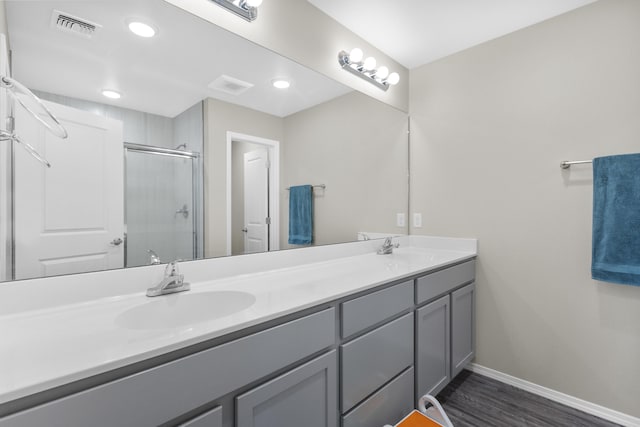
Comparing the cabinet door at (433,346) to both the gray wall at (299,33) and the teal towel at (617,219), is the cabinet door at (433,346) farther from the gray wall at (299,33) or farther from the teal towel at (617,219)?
the gray wall at (299,33)

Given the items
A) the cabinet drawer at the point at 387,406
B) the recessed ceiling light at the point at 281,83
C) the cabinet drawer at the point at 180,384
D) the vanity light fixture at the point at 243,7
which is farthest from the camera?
the recessed ceiling light at the point at 281,83

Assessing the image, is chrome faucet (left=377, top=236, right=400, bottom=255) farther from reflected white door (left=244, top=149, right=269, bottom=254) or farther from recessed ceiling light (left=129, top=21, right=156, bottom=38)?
recessed ceiling light (left=129, top=21, right=156, bottom=38)

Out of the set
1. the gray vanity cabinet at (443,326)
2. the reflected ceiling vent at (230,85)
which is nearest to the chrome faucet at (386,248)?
the gray vanity cabinet at (443,326)

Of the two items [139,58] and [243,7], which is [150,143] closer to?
[139,58]

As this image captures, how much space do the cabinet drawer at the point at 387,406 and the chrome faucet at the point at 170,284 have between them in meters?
0.81

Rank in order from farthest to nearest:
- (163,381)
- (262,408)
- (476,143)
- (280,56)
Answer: (476,143) → (280,56) → (262,408) → (163,381)

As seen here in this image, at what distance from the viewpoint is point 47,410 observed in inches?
21.7

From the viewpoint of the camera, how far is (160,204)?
1206 millimetres

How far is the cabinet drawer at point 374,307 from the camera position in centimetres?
118

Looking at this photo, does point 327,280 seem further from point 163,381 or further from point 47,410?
point 47,410

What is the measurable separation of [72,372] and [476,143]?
2.38m

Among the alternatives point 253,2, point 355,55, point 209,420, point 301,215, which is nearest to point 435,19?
point 355,55

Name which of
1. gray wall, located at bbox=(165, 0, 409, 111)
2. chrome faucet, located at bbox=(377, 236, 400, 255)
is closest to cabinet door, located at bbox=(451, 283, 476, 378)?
chrome faucet, located at bbox=(377, 236, 400, 255)

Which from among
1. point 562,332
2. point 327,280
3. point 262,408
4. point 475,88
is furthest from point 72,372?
point 475,88
